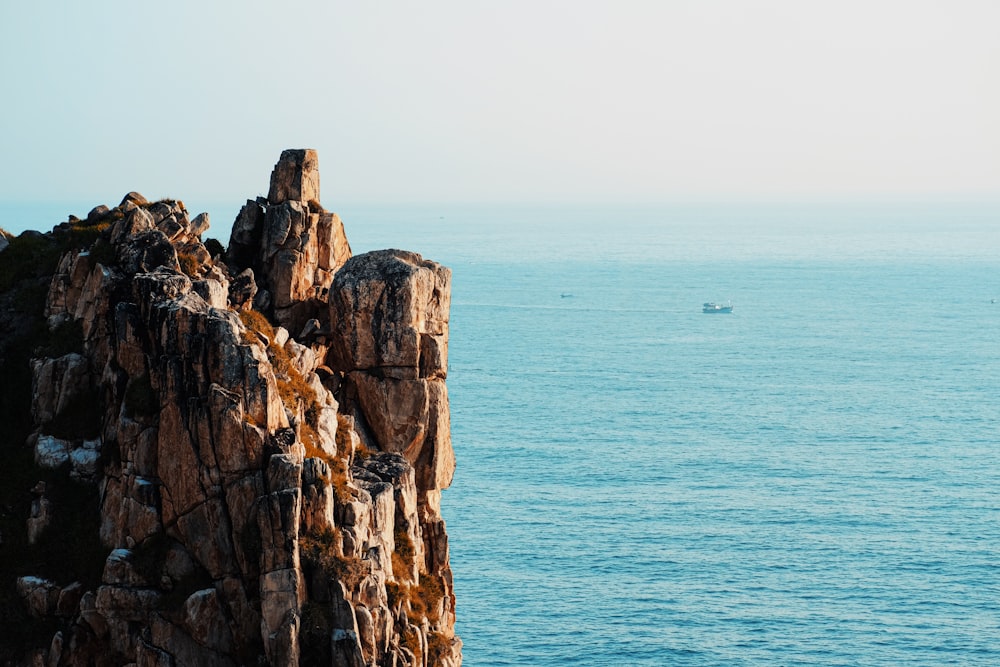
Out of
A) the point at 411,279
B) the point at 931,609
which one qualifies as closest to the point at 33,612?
the point at 411,279

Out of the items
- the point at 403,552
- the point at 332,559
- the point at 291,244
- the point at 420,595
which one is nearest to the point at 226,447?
the point at 332,559

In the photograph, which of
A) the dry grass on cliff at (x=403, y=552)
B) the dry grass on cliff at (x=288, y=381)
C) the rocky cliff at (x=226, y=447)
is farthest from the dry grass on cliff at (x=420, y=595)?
the dry grass on cliff at (x=288, y=381)

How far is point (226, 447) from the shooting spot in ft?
190

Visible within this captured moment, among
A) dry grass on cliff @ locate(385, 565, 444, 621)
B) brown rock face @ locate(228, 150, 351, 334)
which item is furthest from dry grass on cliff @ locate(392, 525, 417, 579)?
brown rock face @ locate(228, 150, 351, 334)

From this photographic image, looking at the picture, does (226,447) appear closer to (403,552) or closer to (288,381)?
(288,381)

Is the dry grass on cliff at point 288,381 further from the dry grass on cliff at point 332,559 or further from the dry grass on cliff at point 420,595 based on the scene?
the dry grass on cliff at point 420,595

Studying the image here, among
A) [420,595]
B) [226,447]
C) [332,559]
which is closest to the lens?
[332,559]

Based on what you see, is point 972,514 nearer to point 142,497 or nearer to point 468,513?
point 468,513

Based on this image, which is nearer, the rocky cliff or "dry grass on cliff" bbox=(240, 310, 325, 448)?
the rocky cliff

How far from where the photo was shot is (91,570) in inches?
2338

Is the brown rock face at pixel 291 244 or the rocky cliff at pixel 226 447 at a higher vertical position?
the brown rock face at pixel 291 244

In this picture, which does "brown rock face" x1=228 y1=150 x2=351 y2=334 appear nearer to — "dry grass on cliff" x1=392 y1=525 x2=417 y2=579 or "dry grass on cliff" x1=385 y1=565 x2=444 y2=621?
"dry grass on cliff" x1=392 y1=525 x2=417 y2=579

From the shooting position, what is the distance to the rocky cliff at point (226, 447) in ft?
187

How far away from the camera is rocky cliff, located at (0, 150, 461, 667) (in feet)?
187
